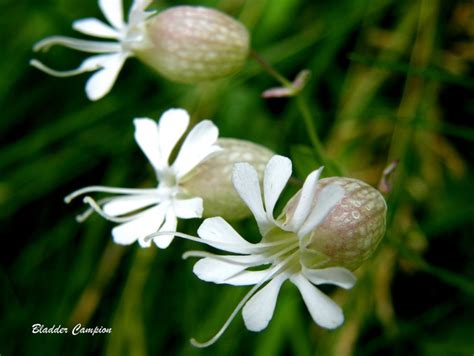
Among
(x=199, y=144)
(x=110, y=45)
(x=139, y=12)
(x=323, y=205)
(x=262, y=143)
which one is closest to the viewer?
(x=323, y=205)

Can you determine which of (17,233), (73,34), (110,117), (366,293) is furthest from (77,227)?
(366,293)

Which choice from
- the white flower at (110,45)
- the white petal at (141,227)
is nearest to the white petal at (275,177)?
the white petal at (141,227)

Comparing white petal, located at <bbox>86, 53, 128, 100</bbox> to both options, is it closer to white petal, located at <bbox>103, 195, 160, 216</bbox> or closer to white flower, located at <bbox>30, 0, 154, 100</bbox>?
white flower, located at <bbox>30, 0, 154, 100</bbox>

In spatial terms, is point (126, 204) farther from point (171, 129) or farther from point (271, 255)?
point (271, 255)

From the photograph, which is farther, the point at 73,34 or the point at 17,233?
the point at 73,34

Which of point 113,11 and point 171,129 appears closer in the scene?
point 171,129

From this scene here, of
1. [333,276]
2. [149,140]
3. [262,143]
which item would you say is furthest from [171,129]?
[262,143]

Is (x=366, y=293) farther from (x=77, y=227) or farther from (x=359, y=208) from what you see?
(x=77, y=227)

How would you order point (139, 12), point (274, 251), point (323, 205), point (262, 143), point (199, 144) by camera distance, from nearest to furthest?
point (323, 205) < point (274, 251) < point (199, 144) < point (139, 12) < point (262, 143)
